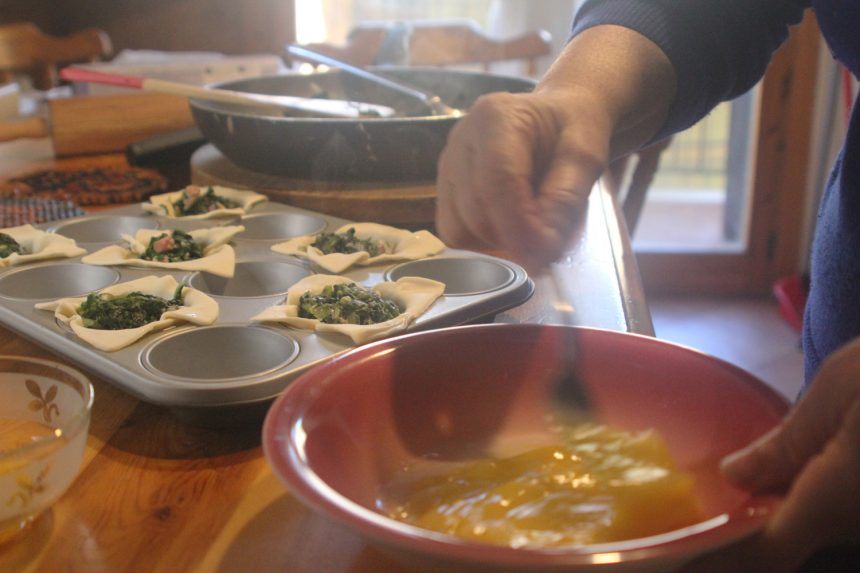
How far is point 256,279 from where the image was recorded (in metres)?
1.36

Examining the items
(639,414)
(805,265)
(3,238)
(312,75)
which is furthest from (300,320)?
(805,265)

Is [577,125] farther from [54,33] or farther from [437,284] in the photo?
[54,33]

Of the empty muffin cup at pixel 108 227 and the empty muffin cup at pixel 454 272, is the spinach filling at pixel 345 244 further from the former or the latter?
the empty muffin cup at pixel 108 227

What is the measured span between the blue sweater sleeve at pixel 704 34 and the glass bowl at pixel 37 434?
2.56 feet

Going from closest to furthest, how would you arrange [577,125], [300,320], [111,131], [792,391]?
[577,125] → [300,320] → [111,131] → [792,391]

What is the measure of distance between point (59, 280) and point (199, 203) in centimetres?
42

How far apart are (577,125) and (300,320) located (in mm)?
393

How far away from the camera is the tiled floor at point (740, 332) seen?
334cm

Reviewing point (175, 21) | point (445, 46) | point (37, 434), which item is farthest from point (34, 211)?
point (175, 21)

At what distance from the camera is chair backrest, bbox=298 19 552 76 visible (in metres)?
3.13

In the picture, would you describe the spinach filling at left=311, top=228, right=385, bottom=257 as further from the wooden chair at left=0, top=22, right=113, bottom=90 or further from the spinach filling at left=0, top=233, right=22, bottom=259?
the wooden chair at left=0, top=22, right=113, bottom=90

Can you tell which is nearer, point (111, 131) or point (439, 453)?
point (439, 453)

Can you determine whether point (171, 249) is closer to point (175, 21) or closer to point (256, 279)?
point (256, 279)

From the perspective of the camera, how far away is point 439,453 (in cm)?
77
